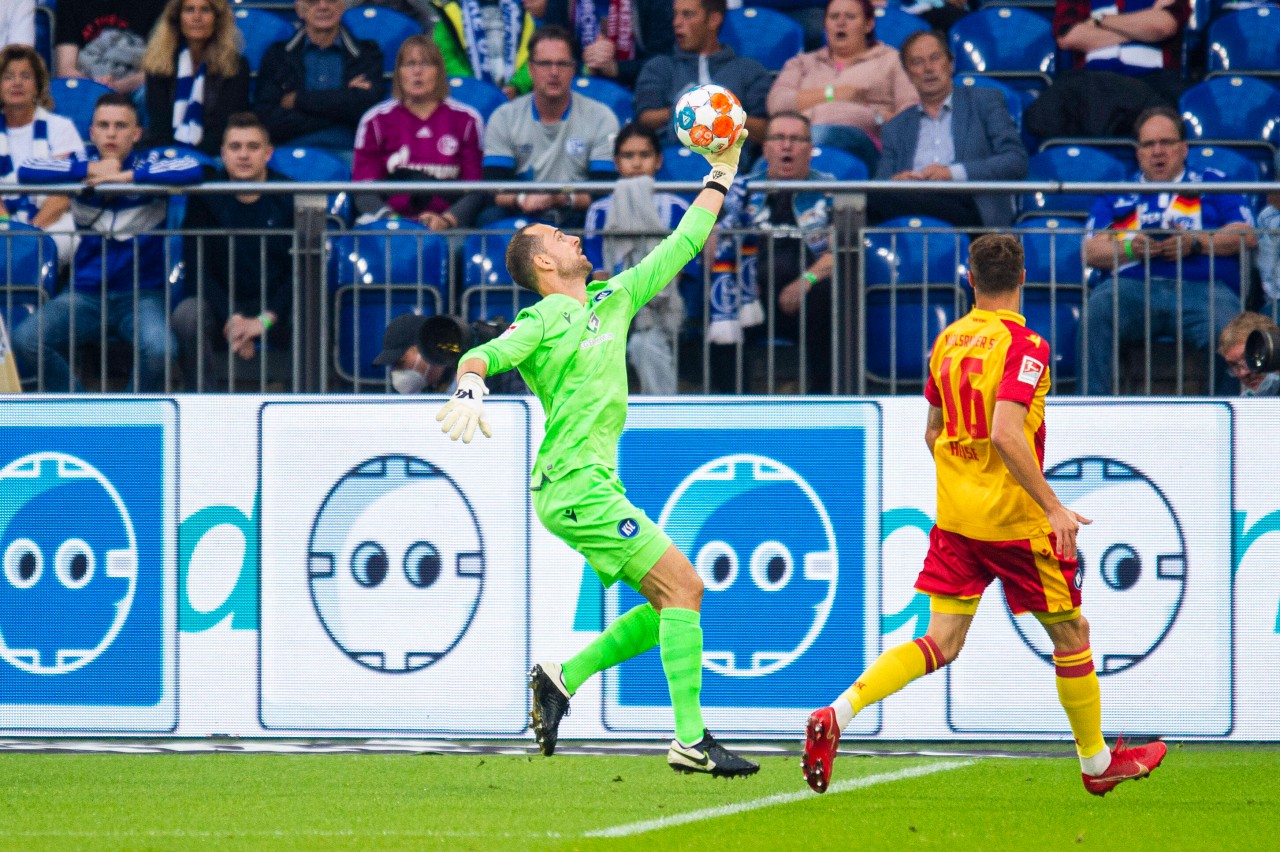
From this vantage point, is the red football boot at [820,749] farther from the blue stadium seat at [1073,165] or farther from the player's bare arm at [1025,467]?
the blue stadium seat at [1073,165]

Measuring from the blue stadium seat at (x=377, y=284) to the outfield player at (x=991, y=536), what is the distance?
3614mm

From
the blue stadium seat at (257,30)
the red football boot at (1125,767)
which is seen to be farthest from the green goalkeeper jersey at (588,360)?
the blue stadium seat at (257,30)

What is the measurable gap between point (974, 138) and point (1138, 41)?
93.3 inches

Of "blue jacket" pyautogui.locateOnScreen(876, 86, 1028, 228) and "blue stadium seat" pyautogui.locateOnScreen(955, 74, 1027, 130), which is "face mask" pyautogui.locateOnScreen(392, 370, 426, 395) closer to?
"blue jacket" pyautogui.locateOnScreen(876, 86, 1028, 228)

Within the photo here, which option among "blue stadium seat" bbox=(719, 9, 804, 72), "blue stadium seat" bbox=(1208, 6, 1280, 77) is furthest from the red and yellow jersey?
Answer: "blue stadium seat" bbox=(1208, 6, 1280, 77)

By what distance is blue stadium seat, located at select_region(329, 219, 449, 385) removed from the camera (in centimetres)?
895

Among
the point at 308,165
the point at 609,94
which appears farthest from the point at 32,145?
the point at 609,94

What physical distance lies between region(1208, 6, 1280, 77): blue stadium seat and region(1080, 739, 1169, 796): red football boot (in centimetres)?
742

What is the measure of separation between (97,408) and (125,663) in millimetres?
1260

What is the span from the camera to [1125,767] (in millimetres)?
6105

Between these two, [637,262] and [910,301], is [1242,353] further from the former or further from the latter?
[637,262]

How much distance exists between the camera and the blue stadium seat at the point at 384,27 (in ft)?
40.7

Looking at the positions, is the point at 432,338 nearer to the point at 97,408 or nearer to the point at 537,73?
the point at 97,408

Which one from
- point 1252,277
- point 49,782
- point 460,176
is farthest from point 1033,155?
point 49,782
